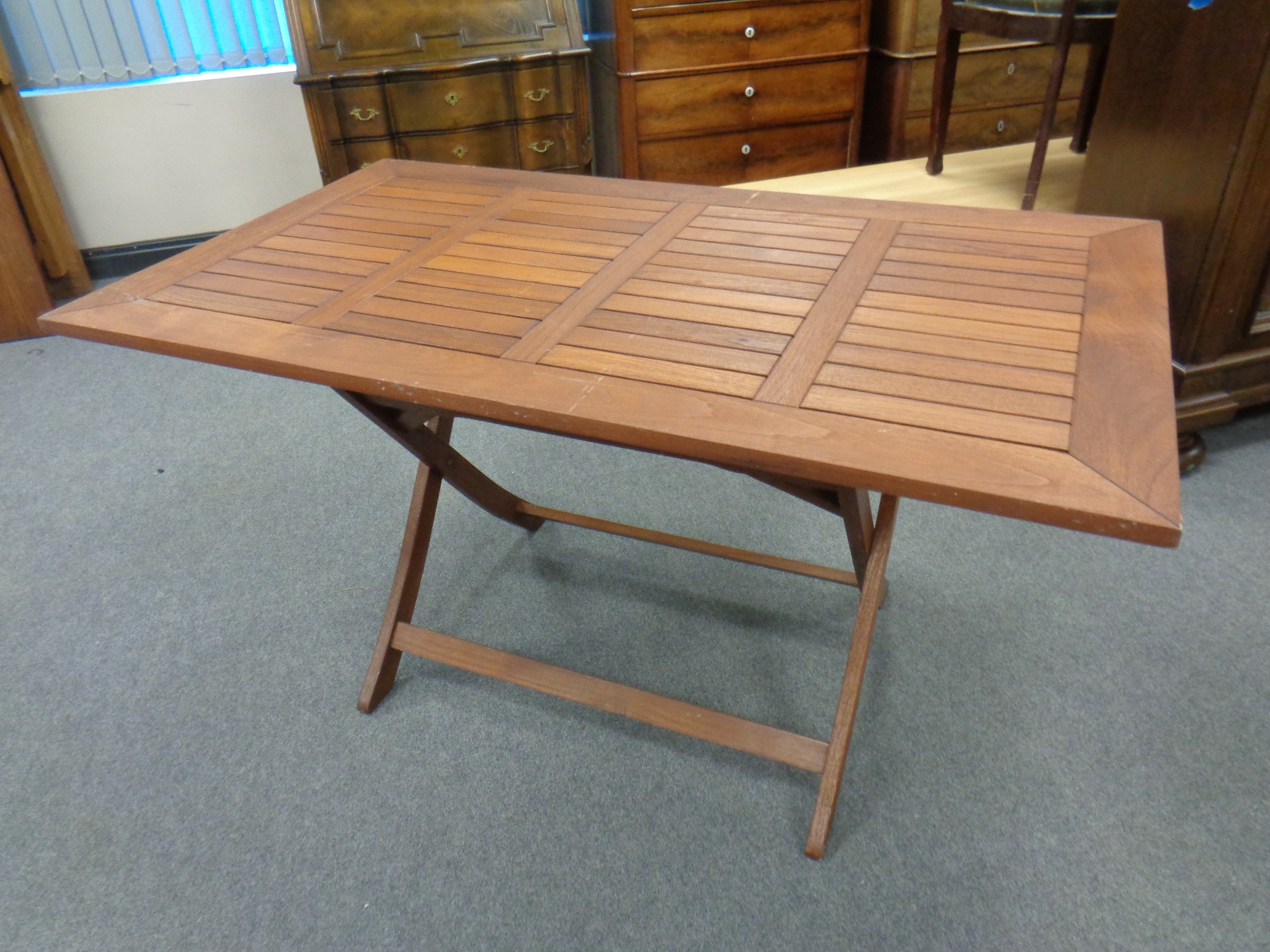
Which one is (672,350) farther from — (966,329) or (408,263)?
(408,263)

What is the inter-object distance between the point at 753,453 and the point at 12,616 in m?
1.67

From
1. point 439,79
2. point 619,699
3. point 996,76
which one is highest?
point 439,79

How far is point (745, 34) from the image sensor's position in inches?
117

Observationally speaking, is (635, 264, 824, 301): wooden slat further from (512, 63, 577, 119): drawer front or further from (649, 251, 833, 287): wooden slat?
(512, 63, 577, 119): drawer front

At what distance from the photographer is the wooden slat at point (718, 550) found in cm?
161

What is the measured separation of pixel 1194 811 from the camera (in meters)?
1.28

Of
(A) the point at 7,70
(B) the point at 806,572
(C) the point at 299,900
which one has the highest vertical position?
(A) the point at 7,70

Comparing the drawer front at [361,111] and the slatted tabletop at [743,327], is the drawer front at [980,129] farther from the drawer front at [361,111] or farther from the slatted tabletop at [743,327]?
the slatted tabletop at [743,327]

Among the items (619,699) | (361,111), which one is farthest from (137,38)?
(619,699)

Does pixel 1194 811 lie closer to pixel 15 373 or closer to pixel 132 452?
pixel 132 452

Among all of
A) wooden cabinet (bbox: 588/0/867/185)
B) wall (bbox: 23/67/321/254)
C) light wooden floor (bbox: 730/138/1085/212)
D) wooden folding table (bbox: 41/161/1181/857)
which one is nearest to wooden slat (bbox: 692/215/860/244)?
wooden folding table (bbox: 41/161/1181/857)

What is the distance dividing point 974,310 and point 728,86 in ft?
7.46

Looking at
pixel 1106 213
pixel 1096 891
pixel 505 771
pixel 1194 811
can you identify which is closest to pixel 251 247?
pixel 505 771

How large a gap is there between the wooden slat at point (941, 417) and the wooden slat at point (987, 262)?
0.41 meters
